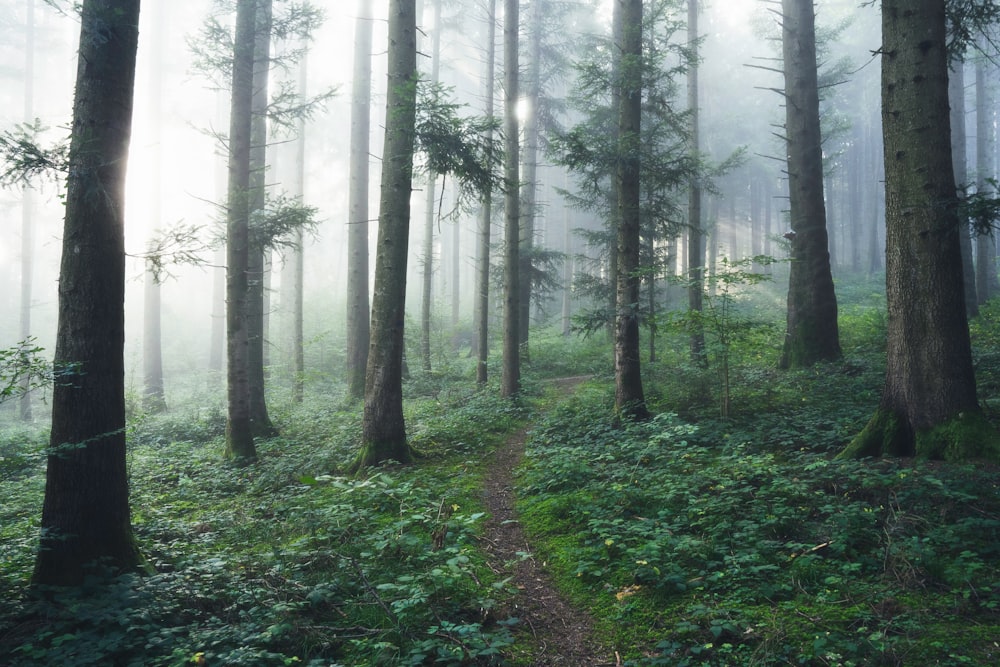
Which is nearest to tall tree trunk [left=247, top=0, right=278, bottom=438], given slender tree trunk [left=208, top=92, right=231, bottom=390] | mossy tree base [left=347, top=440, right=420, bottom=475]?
mossy tree base [left=347, top=440, right=420, bottom=475]

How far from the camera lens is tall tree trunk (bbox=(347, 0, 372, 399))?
1631 cm

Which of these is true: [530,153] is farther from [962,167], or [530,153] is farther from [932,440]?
[932,440]

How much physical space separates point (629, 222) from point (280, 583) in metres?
7.52

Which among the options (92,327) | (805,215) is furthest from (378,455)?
(805,215)

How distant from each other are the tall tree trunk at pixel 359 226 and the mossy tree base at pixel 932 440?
11719mm

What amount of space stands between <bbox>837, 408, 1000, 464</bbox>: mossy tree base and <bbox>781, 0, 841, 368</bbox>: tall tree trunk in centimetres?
561

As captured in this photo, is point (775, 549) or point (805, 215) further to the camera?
point (805, 215)

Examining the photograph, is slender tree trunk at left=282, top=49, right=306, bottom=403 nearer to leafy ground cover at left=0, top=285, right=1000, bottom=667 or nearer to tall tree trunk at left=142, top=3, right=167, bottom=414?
tall tree trunk at left=142, top=3, right=167, bottom=414

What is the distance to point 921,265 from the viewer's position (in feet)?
18.9

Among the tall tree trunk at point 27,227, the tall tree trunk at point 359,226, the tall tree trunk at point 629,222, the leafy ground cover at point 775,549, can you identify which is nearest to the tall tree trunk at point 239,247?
the tall tree trunk at point 359,226

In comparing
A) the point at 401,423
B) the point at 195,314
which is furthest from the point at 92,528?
the point at 195,314

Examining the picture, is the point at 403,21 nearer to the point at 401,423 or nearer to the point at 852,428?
the point at 401,423

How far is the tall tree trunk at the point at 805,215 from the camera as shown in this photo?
11.3 meters

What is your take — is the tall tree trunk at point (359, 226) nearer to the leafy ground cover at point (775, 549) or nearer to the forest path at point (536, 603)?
the forest path at point (536, 603)
